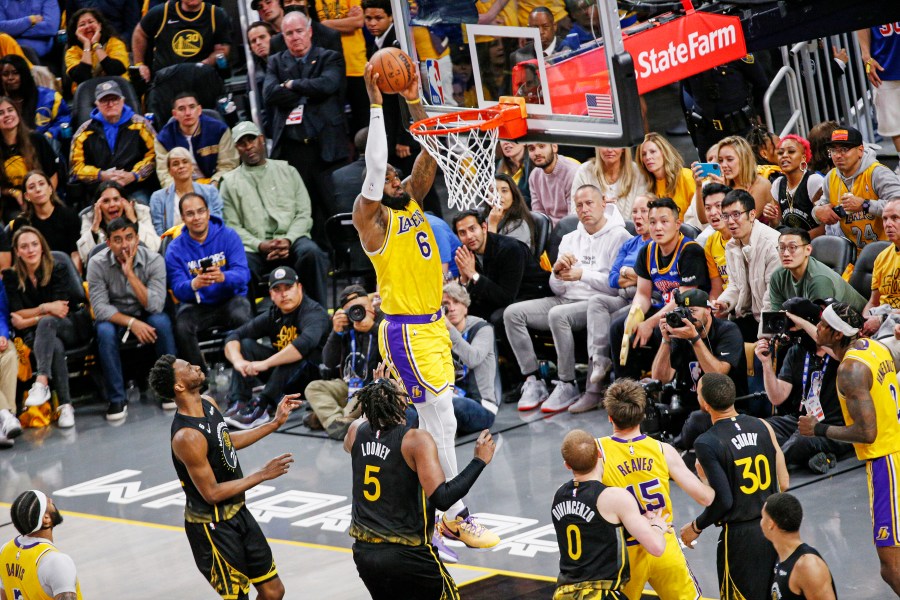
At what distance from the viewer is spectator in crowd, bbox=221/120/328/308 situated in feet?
45.0

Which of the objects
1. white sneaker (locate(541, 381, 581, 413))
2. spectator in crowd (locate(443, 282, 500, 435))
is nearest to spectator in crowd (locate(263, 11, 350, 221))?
spectator in crowd (locate(443, 282, 500, 435))

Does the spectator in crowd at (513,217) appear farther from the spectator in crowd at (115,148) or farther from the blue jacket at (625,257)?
the spectator in crowd at (115,148)

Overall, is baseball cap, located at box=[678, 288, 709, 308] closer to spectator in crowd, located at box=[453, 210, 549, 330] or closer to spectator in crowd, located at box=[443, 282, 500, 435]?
spectator in crowd, located at box=[443, 282, 500, 435]

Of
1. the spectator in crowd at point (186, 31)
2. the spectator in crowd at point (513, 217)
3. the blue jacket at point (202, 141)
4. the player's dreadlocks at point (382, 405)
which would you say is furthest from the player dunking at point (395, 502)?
the spectator in crowd at point (186, 31)

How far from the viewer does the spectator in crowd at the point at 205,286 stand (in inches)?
514

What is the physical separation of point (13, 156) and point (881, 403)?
10.4 m

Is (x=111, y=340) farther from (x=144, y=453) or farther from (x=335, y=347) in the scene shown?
(x=335, y=347)

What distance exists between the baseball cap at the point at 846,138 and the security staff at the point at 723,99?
2.52 meters

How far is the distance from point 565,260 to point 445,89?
2.72 metres

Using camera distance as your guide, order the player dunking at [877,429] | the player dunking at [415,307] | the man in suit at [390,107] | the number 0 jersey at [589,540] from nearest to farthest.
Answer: the number 0 jersey at [589,540] < the player dunking at [877,429] < the player dunking at [415,307] < the man in suit at [390,107]

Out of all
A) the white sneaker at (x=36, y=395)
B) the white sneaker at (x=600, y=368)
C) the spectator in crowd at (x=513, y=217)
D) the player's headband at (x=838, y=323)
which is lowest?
the white sneaker at (x=600, y=368)

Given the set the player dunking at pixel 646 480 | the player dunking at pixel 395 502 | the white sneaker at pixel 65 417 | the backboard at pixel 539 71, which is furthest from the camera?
the white sneaker at pixel 65 417

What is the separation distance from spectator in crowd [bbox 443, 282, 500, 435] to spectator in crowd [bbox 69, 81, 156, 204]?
4646mm

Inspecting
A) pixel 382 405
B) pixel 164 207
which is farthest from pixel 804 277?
pixel 164 207
